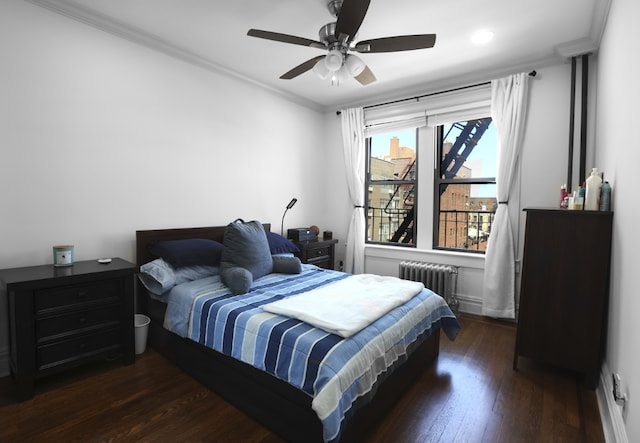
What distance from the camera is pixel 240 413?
6.41 feet

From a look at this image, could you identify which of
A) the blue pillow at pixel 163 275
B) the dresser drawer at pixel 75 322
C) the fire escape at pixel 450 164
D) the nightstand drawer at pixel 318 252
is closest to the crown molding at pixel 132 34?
the blue pillow at pixel 163 275

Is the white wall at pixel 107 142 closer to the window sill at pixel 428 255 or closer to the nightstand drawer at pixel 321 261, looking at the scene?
the nightstand drawer at pixel 321 261

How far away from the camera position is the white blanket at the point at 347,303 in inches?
72.4

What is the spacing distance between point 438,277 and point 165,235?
2.90 meters

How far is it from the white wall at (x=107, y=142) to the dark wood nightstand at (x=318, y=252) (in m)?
0.66

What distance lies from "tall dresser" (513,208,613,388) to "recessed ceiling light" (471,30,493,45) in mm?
1526

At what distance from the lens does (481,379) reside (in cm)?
235

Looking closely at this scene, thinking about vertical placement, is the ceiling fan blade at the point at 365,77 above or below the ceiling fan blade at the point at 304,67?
below

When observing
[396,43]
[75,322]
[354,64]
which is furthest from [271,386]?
[396,43]

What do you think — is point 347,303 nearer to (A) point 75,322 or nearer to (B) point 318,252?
(A) point 75,322

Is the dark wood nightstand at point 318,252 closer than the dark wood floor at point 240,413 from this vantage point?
No

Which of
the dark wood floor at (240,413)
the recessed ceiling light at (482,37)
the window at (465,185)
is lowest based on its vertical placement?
the dark wood floor at (240,413)

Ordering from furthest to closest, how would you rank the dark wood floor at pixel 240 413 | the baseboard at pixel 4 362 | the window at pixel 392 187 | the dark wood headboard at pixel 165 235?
the window at pixel 392 187 → the dark wood headboard at pixel 165 235 → the baseboard at pixel 4 362 → the dark wood floor at pixel 240 413

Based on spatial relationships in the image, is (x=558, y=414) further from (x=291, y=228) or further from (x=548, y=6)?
(x=291, y=228)
